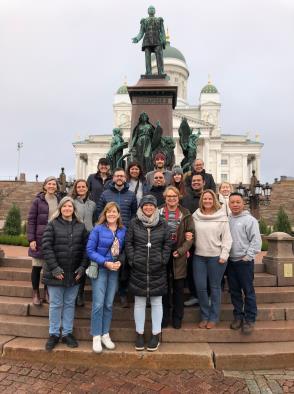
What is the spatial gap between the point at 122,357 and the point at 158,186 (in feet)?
8.09

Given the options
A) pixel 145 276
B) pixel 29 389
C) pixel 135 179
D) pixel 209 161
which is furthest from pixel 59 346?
pixel 209 161

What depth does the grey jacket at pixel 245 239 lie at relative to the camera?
15.2 feet

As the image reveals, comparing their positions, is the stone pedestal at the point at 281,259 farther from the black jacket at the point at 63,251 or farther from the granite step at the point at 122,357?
the black jacket at the point at 63,251

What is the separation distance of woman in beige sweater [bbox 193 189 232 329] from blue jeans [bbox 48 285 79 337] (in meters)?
1.58

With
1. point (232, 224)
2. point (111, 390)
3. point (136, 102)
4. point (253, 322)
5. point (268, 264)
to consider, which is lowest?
point (111, 390)

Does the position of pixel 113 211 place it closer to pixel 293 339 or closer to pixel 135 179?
pixel 135 179

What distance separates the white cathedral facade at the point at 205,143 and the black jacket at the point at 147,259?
65941mm

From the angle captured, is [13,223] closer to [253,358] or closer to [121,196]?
[121,196]

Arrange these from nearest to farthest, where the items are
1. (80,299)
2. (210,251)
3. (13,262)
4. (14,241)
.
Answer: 1. (210,251)
2. (80,299)
3. (13,262)
4. (14,241)

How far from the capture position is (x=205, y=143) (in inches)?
2724

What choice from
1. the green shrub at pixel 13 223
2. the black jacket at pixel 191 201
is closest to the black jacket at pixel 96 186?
the black jacket at pixel 191 201

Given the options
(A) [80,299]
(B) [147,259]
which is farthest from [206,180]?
(A) [80,299]

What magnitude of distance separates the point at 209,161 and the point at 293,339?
67.1 m

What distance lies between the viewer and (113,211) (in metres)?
4.45
